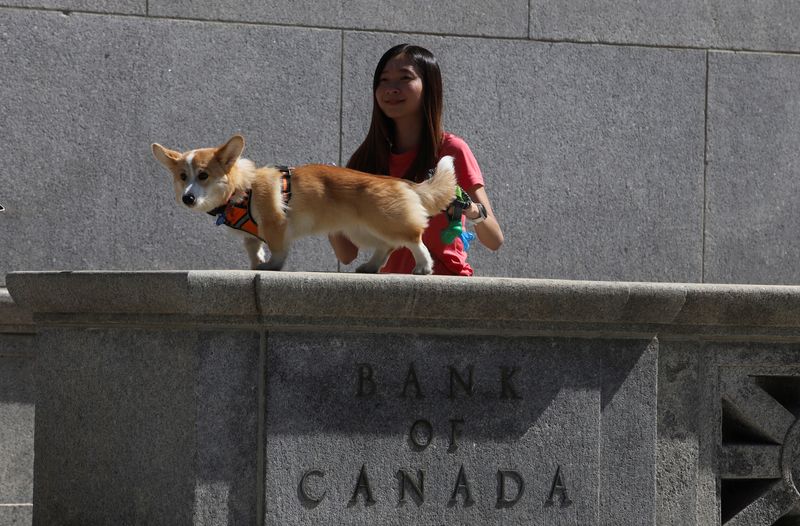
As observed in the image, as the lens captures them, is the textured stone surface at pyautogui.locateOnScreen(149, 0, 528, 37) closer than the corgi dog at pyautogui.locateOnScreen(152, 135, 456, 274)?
No

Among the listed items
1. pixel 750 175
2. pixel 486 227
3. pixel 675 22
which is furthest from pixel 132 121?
pixel 750 175

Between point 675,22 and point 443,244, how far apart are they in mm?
3205

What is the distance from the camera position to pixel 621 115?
25.1 feet

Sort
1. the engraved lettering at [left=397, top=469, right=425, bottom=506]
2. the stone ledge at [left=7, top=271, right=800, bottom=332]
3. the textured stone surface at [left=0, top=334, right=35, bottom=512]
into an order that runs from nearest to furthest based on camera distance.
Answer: the stone ledge at [left=7, top=271, right=800, bottom=332]
the engraved lettering at [left=397, top=469, right=425, bottom=506]
the textured stone surface at [left=0, top=334, right=35, bottom=512]

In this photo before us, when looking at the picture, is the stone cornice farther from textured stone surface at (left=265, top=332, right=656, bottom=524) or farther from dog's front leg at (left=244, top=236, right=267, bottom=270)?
dog's front leg at (left=244, top=236, right=267, bottom=270)

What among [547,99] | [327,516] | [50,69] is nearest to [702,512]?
[327,516]

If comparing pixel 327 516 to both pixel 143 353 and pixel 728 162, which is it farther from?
pixel 728 162

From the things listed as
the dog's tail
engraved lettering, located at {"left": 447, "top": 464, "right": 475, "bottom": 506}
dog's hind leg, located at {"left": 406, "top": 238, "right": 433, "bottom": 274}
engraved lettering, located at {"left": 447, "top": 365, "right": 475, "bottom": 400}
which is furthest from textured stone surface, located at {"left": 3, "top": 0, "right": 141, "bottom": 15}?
engraved lettering, located at {"left": 447, "top": 464, "right": 475, "bottom": 506}

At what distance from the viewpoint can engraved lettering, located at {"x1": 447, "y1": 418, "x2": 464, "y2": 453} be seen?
15.1 ft

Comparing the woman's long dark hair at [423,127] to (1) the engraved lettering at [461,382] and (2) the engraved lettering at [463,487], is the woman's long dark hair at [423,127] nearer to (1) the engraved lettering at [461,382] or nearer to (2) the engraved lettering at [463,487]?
(1) the engraved lettering at [461,382]

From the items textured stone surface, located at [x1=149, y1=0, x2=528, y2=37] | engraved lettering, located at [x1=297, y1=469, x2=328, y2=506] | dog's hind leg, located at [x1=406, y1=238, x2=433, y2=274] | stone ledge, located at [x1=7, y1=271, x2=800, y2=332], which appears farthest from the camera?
textured stone surface, located at [x1=149, y1=0, x2=528, y2=37]

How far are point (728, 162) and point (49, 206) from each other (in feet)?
13.8

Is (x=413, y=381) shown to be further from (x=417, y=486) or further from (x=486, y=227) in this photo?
(x=486, y=227)

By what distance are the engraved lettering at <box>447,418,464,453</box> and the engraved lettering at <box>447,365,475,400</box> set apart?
0.09 m
